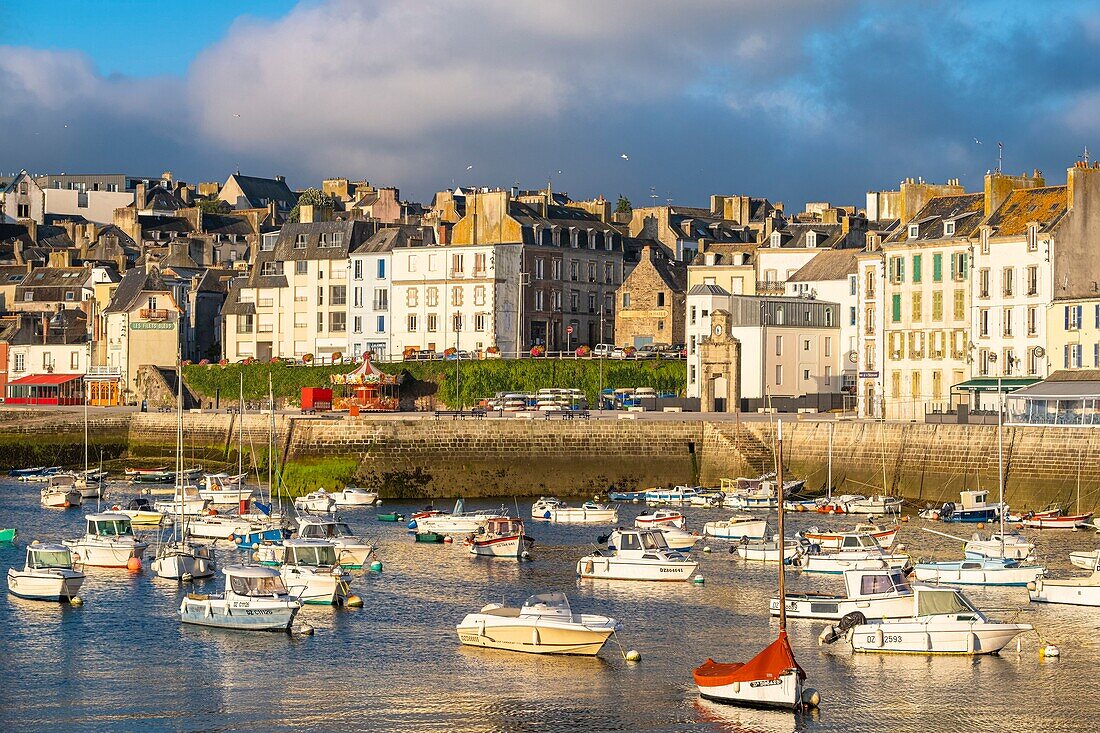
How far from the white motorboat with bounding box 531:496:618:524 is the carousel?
966 inches

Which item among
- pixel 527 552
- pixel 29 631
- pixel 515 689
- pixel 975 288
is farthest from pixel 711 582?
pixel 975 288

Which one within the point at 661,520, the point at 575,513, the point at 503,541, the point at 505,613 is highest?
the point at 661,520

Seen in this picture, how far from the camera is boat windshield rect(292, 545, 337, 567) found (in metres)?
52.1

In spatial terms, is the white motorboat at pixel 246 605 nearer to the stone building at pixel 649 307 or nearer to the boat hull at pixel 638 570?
the boat hull at pixel 638 570

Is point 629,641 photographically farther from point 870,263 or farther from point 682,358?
point 682,358

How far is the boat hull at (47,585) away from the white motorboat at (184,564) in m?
3.50

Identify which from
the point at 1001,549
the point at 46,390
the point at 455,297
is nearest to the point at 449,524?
the point at 1001,549

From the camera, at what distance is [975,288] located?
81.1 meters

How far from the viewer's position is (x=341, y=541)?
56.2m

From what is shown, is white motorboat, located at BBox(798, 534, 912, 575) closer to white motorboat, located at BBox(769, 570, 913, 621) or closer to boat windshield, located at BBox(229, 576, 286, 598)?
white motorboat, located at BBox(769, 570, 913, 621)

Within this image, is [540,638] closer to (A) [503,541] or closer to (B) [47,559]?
(A) [503,541]

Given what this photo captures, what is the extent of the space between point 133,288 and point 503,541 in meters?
68.1

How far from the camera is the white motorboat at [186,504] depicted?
66.2 metres

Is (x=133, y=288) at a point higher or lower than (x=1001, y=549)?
higher
